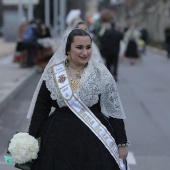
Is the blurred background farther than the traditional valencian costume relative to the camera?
Yes

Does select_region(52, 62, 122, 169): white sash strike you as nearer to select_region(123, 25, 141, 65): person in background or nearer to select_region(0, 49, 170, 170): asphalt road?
select_region(0, 49, 170, 170): asphalt road

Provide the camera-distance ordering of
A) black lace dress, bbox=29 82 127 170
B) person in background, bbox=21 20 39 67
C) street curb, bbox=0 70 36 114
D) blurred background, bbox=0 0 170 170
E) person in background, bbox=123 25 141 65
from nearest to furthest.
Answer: black lace dress, bbox=29 82 127 170, blurred background, bbox=0 0 170 170, street curb, bbox=0 70 36 114, person in background, bbox=21 20 39 67, person in background, bbox=123 25 141 65

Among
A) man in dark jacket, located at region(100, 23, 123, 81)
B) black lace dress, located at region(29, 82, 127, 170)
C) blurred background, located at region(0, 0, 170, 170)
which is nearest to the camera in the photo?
black lace dress, located at region(29, 82, 127, 170)

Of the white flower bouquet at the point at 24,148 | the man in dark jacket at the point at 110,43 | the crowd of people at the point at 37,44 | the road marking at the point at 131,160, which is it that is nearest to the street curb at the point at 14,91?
the crowd of people at the point at 37,44

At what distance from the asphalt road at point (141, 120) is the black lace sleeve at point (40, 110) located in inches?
94.1

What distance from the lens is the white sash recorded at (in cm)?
382

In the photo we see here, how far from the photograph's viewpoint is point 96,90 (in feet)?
12.6

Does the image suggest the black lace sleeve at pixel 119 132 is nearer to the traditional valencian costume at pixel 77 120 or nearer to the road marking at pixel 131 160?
the traditional valencian costume at pixel 77 120

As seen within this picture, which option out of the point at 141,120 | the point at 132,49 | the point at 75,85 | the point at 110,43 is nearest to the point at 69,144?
the point at 75,85

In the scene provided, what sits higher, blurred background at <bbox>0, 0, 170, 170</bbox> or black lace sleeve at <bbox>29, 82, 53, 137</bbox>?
black lace sleeve at <bbox>29, 82, 53, 137</bbox>

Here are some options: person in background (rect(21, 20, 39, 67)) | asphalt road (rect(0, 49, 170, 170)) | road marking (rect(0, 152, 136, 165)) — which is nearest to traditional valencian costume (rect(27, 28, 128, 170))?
asphalt road (rect(0, 49, 170, 170))

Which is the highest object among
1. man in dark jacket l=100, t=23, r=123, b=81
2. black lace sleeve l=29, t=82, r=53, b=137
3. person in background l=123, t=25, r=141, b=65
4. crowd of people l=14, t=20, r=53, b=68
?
black lace sleeve l=29, t=82, r=53, b=137

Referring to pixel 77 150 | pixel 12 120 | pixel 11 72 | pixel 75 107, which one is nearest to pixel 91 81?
pixel 75 107

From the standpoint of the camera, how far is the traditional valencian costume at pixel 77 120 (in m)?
3.78
